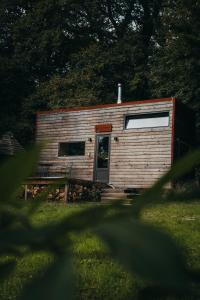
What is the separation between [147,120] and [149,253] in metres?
21.9

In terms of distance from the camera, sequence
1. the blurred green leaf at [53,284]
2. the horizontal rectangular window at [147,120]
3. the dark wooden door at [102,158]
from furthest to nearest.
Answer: the dark wooden door at [102,158], the horizontal rectangular window at [147,120], the blurred green leaf at [53,284]

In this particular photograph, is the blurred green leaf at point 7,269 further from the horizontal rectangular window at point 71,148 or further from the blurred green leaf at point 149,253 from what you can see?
the horizontal rectangular window at point 71,148

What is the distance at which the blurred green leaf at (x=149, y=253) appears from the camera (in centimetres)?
27

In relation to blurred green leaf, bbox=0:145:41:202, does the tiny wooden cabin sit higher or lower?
higher

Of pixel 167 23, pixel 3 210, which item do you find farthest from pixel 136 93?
pixel 3 210

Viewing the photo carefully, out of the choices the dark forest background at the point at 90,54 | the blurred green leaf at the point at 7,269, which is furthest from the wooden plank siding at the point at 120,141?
the blurred green leaf at the point at 7,269

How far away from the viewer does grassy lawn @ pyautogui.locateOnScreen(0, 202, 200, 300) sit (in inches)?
13.8

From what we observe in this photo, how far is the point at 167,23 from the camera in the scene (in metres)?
26.3

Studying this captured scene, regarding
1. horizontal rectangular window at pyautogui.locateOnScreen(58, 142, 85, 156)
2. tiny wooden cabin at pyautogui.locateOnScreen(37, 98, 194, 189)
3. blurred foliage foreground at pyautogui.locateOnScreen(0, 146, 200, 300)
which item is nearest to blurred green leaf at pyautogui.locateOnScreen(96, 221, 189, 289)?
blurred foliage foreground at pyautogui.locateOnScreen(0, 146, 200, 300)

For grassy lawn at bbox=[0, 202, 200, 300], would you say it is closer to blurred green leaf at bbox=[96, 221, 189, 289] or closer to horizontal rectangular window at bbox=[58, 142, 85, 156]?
blurred green leaf at bbox=[96, 221, 189, 289]

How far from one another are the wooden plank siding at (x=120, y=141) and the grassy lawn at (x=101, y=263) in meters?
7.54

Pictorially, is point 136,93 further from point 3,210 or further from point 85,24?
point 3,210

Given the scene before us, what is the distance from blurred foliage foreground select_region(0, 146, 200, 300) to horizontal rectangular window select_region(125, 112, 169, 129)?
21267mm

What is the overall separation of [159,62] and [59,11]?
29.9 ft
